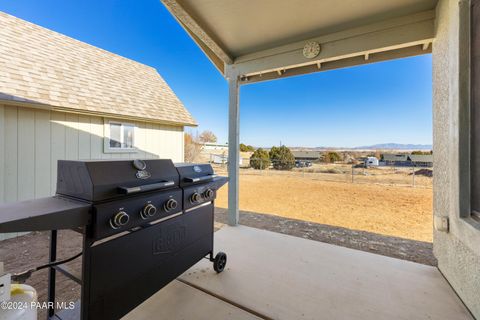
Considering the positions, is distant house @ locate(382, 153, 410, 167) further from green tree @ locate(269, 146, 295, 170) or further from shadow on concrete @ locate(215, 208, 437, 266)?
shadow on concrete @ locate(215, 208, 437, 266)

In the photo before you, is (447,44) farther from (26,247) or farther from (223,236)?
(26,247)

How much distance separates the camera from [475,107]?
1513 mm

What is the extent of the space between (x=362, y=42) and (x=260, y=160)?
8.88 meters

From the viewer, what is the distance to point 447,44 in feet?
6.08

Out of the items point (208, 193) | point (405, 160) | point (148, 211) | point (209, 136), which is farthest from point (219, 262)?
point (209, 136)

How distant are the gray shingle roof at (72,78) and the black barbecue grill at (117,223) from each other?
10.7 ft

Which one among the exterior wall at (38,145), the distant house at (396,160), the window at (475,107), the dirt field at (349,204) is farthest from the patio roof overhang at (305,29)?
the distant house at (396,160)

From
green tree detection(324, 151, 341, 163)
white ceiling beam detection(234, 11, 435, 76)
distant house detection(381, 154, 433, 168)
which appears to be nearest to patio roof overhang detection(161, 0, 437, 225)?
white ceiling beam detection(234, 11, 435, 76)

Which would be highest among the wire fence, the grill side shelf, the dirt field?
the grill side shelf

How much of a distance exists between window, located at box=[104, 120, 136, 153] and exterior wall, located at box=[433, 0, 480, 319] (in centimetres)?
546

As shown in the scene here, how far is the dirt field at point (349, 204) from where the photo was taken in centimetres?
413

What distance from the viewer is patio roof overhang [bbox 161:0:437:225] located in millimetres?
2164

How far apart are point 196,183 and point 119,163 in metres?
0.70

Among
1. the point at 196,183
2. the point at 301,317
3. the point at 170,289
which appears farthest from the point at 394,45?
the point at 170,289
